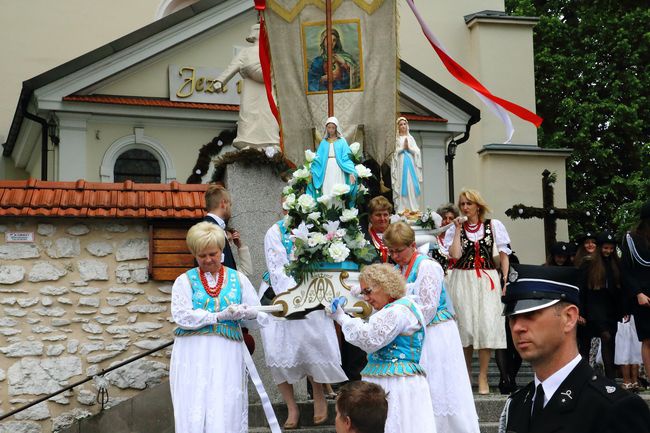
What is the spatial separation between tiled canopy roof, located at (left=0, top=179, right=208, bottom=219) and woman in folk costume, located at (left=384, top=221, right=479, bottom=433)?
347 centimetres

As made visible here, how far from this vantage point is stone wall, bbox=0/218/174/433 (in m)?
10.6

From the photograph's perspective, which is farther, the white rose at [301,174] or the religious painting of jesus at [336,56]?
the religious painting of jesus at [336,56]

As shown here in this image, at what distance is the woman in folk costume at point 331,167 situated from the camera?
9906mm

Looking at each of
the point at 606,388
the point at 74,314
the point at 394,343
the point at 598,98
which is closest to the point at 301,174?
the point at 394,343

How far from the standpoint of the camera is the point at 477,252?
1091 cm

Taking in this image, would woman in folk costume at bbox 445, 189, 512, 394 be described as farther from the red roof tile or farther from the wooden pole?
→ the red roof tile

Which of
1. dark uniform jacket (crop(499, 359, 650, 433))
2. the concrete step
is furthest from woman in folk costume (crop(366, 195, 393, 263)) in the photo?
dark uniform jacket (crop(499, 359, 650, 433))

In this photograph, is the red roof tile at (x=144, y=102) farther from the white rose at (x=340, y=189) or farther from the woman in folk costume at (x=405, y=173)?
the white rose at (x=340, y=189)

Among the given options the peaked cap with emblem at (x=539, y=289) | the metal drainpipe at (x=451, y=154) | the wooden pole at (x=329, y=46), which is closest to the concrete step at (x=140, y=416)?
the wooden pole at (x=329, y=46)

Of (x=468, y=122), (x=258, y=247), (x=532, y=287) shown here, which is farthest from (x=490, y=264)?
(x=468, y=122)

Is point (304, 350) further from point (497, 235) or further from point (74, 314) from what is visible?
point (74, 314)

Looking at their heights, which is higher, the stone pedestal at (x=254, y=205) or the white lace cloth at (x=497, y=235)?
the stone pedestal at (x=254, y=205)

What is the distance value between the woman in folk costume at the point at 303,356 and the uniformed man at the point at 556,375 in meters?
5.00

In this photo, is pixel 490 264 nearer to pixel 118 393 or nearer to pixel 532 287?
pixel 118 393
